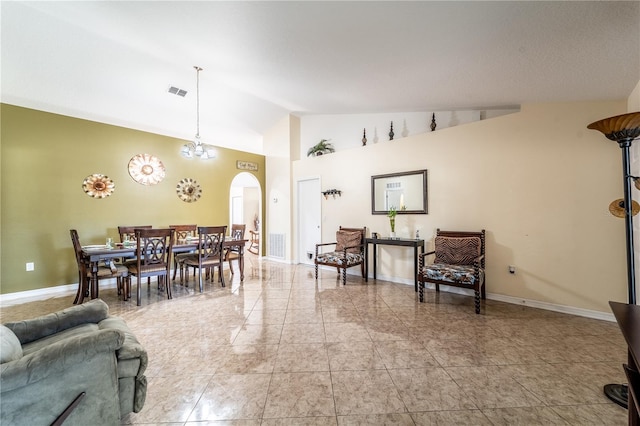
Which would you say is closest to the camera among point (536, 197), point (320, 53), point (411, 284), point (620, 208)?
point (620, 208)

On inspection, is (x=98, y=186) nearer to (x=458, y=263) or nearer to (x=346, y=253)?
(x=346, y=253)

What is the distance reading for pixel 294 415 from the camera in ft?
4.87

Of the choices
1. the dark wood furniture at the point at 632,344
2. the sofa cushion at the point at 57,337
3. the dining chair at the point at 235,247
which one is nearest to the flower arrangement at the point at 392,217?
the dining chair at the point at 235,247

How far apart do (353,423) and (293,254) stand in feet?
15.4

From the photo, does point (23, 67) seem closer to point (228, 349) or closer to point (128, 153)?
point (128, 153)

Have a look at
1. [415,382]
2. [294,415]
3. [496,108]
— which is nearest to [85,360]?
[294,415]

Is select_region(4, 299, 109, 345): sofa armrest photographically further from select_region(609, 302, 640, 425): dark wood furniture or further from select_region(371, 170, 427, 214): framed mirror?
select_region(371, 170, 427, 214): framed mirror

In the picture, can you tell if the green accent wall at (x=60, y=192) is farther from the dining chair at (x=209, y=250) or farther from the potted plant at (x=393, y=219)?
the potted plant at (x=393, y=219)

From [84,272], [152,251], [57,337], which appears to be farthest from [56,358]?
[84,272]

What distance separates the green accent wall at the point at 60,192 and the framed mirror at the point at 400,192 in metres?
4.09

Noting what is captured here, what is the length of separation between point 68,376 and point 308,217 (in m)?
4.78

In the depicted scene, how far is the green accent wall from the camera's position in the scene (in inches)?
144

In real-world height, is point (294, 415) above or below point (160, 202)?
below

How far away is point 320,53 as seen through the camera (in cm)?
278
